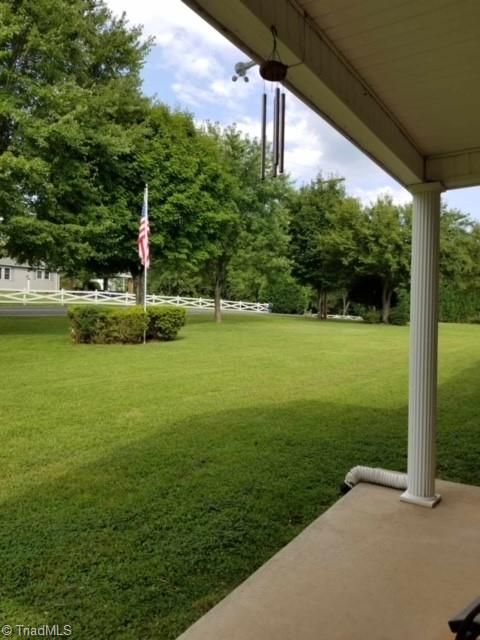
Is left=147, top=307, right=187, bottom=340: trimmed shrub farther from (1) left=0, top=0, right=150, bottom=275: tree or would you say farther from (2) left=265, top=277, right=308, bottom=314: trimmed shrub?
(2) left=265, top=277, right=308, bottom=314: trimmed shrub

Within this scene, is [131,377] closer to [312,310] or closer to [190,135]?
[190,135]

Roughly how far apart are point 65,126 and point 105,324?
4.79 meters

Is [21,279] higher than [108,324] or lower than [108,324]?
higher

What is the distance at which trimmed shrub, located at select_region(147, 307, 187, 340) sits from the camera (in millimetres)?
11086

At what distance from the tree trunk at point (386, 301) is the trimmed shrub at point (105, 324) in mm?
14993

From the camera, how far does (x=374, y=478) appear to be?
311cm

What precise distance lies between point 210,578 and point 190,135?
15722 millimetres

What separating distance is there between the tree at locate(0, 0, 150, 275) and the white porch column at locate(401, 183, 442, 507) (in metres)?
9.81

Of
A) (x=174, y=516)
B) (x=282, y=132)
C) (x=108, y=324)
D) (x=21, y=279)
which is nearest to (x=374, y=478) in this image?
(x=174, y=516)

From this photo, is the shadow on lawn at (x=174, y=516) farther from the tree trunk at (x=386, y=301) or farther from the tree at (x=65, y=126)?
the tree trunk at (x=386, y=301)

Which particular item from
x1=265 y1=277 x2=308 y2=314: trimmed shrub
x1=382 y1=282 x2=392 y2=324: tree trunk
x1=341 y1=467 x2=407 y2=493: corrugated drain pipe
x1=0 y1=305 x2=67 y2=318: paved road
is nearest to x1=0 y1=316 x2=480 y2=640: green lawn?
x1=341 y1=467 x2=407 y2=493: corrugated drain pipe

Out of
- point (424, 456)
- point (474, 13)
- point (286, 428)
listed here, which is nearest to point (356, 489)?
point (424, 456)

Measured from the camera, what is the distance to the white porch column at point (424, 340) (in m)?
2.88

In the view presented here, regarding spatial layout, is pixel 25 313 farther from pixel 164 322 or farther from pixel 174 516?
pixel 174 516
